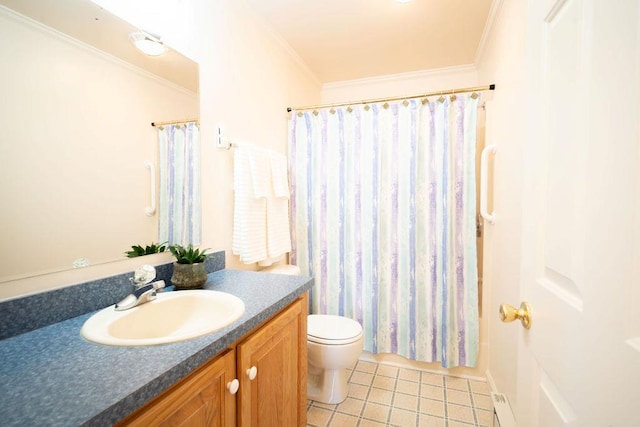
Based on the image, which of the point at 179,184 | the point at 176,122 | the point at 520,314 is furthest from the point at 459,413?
the point at 176,122

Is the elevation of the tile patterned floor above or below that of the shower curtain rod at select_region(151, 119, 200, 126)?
below

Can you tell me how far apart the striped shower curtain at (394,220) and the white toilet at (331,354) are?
380 millimetres

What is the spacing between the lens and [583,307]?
446 millimetres

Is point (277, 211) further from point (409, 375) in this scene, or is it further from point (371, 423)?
point (409, 375)

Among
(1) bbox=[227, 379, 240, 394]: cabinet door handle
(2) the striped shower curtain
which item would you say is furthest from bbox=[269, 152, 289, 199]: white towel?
(1) bbox=[227, 379, 240, 394]: cabinet door handle

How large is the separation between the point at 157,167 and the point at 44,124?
0.38 m

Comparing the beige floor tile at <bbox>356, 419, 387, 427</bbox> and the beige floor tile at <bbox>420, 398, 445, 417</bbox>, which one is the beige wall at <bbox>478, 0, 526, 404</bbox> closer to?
the beige floor tile at <bbox>420, 398, 445, 417</bbox>

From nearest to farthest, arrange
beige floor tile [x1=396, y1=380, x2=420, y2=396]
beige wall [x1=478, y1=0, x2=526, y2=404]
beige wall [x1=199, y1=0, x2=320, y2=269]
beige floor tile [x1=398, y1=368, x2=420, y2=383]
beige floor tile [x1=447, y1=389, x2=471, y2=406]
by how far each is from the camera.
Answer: beige wall [x1=478, y1=0, x2=526, y2=404], beige wall [x1=199, y1=0, x2=320, y2=269], beige floor tile [x1=447, y1=389, x2=471, y2=406], beige floor tile [x1=396, y1=380, x2=420, y2=396], beige floor tile [x1=398, y1=368, x2=420, y2=383]

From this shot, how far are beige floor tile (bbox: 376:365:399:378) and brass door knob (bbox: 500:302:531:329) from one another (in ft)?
5.04

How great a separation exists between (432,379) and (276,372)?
55.6 inches

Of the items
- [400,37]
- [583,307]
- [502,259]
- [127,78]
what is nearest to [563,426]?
[583,307]

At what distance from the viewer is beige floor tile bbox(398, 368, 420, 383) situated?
1905mm

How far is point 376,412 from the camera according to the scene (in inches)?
62.7

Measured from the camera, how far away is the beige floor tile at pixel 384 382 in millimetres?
1821
